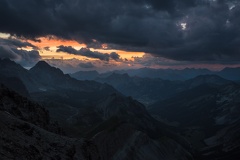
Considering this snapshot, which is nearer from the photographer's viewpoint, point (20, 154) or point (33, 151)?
point (20, 154)

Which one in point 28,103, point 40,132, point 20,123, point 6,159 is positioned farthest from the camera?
point 28,103

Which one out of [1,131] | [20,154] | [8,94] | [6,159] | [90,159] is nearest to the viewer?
[6,159]

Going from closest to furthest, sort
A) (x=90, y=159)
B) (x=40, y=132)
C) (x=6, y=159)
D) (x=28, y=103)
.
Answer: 1. (x=6, y=159)
2. (x=40, y=132)
3. (x=90, y=159)
4. (x=28, y=103)

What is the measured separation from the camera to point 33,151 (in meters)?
75.0

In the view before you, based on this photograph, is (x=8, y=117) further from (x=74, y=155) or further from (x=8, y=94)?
(x=8, y=94)

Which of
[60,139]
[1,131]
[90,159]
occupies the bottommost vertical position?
[90,159]

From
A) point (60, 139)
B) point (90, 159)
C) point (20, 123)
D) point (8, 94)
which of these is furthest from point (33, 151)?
point (8, 94)

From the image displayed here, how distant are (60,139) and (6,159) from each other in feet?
121

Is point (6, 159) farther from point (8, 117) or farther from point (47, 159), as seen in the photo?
point (8, 117)

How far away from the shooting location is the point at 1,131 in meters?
74.3

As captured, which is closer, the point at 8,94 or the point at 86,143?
the point at 86,143

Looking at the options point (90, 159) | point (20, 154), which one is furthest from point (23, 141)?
point (90, 159)

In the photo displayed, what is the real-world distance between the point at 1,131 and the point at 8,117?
14.1 metres

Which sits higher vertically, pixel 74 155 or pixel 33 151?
pixel 33 151
